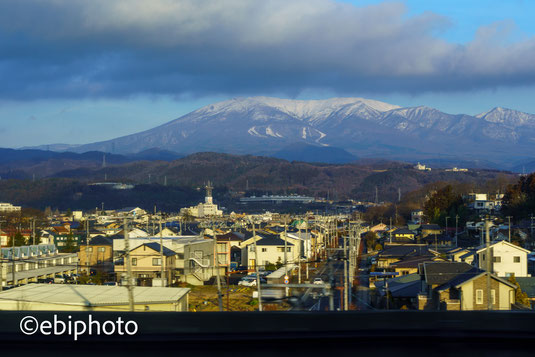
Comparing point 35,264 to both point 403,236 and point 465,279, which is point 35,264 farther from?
point 403,236

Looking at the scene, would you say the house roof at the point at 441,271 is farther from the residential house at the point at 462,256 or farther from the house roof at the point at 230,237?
the house roof at the point at 230,237

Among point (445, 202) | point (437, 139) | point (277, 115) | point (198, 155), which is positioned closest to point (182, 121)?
point (277, 115)

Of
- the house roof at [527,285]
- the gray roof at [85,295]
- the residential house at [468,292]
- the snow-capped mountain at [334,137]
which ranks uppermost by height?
the snow-capped mountain at [334,137]

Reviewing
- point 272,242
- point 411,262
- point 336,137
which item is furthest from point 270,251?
point 336,137

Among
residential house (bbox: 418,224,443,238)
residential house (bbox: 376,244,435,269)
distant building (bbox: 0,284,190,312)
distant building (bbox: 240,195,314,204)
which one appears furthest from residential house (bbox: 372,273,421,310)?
distant building (bbox: 240,195,314,204)

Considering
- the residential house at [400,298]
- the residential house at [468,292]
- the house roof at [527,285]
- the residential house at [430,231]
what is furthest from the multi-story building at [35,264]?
the residential house at [430,231]

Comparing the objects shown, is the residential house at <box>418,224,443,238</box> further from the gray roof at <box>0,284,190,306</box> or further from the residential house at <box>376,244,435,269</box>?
the gray roof at <box>0,284,190,306</box>

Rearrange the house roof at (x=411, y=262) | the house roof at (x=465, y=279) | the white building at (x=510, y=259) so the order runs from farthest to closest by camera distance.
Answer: the house roof at (x=411, y=262), the white building at (x=510, y=259), the house roof at (x=465, y=279)
